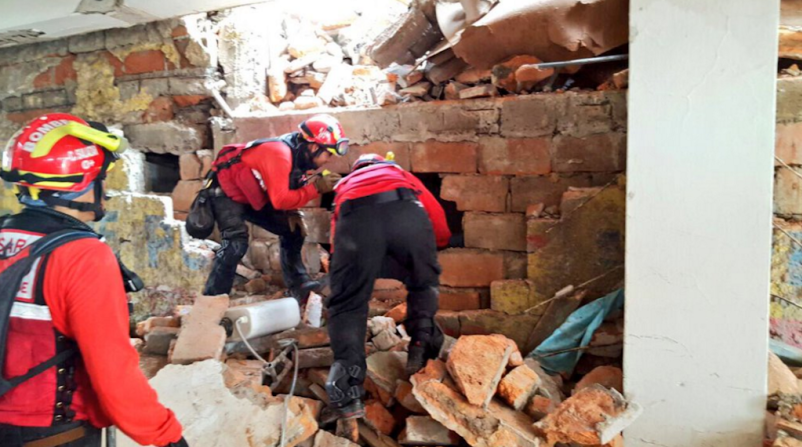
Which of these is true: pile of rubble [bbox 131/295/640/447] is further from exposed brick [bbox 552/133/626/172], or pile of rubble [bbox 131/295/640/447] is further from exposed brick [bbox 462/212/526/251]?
exposed brick [bbox 552/133/626/172]

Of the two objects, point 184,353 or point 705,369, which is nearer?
point 705,369

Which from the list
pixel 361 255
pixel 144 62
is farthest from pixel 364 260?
pixel 144 62

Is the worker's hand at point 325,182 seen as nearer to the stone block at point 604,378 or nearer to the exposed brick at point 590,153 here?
the exposed brick at point 590,153

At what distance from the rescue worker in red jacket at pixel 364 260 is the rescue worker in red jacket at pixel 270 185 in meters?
0.77

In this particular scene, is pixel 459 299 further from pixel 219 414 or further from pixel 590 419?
pixel 219 414

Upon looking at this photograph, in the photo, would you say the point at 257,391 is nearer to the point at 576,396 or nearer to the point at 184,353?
the point at 184,353

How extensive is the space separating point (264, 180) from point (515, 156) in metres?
1.71

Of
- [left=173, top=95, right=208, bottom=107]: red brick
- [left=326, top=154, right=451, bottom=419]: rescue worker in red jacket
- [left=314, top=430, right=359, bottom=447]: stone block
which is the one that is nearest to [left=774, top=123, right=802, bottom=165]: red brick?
[left=326, top=154, right=451, bottom=419]: rescue worker in red jacket

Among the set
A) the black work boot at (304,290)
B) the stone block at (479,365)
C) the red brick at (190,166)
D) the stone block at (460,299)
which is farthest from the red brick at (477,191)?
the red brick at (190,166)

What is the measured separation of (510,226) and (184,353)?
6.95ft

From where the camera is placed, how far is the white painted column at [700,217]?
2238 millimetres

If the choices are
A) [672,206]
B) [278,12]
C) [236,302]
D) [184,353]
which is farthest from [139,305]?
[672,206]

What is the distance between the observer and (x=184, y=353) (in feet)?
9.91

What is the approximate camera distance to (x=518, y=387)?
2607 millimetres
